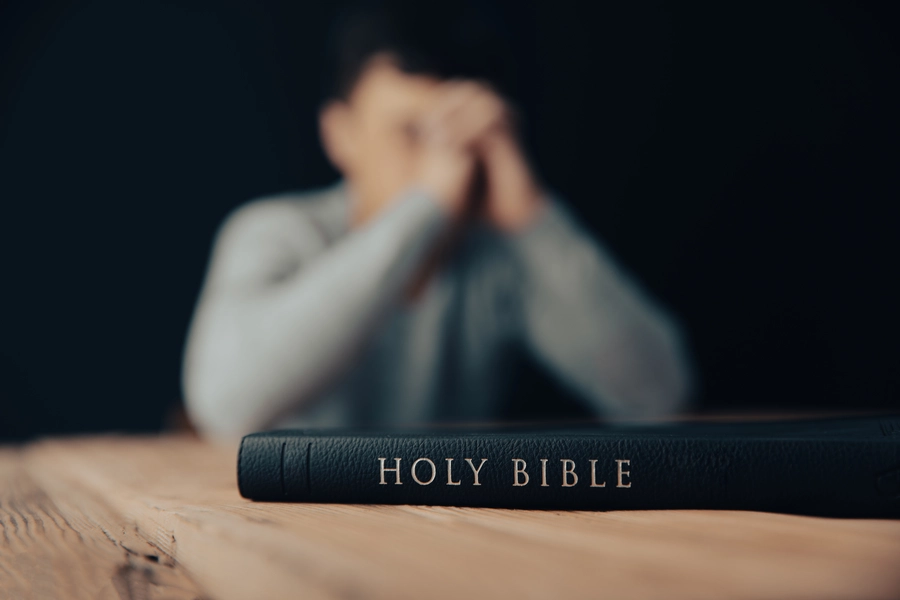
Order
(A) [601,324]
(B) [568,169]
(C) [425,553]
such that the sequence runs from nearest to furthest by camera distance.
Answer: (C) [425,553] → (A) [601,324] → (B) [568,169]

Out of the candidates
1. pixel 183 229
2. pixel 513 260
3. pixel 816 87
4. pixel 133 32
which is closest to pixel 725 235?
pixel 816 87

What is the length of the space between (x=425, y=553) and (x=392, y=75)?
100cm

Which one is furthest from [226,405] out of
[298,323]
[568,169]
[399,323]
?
[568,169]

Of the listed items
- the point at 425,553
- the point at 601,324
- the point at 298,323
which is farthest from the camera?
the point at 601,324

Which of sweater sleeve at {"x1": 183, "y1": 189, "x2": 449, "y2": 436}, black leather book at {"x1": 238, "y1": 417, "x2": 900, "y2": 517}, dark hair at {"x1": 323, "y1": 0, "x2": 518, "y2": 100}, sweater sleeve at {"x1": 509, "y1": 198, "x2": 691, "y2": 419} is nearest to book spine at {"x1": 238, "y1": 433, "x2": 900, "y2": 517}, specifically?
black leather book at {"x1": 238, "y1": 417, "x2": 900, "y2": 517}

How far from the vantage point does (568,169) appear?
135cm

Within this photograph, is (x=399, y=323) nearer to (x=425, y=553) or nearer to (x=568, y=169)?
(x=568, y=169)

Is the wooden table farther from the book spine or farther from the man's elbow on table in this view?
the man's elbow on table

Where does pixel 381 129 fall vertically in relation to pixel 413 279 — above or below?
above

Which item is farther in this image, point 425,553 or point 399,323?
point 399,323

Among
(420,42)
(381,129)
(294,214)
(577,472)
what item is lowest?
(577,472)

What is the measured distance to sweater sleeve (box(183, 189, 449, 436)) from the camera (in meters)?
0.84

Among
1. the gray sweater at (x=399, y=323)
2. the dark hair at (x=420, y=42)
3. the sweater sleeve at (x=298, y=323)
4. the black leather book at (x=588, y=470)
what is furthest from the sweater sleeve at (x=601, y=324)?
the black leather book at (x=588, y=470)

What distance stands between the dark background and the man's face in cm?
12
